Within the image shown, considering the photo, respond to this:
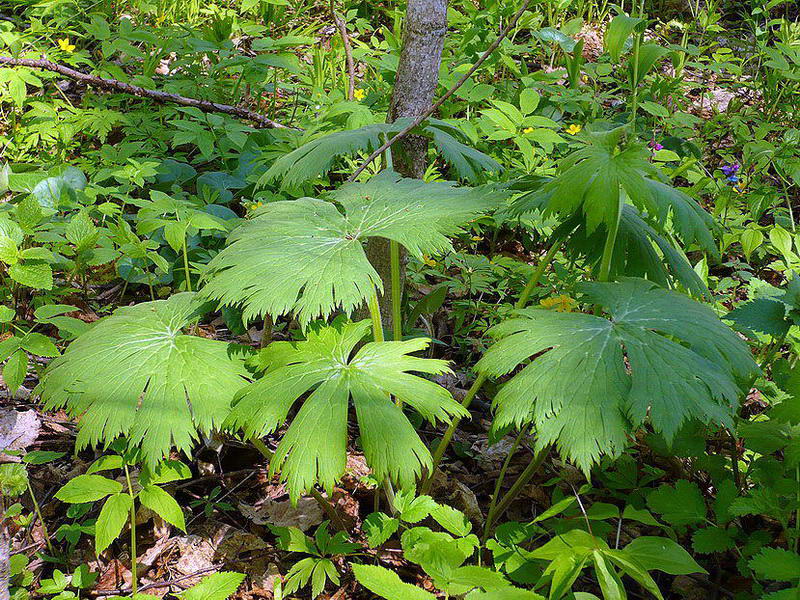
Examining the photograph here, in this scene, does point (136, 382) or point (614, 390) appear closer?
point (614, 390)

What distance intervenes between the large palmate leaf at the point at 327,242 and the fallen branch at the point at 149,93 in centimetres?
208

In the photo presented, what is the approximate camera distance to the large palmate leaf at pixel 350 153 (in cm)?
178

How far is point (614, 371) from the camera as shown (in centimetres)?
119

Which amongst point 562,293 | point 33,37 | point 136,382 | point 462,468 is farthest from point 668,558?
point 33,37

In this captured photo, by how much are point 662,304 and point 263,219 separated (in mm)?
930

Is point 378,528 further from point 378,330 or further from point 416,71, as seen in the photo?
point 416,71

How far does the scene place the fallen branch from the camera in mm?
3479

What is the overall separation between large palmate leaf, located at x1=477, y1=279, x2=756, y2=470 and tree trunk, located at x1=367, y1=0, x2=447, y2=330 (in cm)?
97

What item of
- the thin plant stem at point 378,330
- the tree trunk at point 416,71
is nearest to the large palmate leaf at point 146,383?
the thin plant stem at point 378,330

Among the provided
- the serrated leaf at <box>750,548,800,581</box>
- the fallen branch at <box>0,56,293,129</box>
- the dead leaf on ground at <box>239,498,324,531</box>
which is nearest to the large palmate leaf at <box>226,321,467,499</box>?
the dead leaf on ground at <box>239,498,324,531</box>

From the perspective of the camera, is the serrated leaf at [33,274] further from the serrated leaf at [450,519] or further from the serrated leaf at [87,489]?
the serrated leaf at [450,519]

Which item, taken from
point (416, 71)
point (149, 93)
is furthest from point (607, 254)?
point (149, 93)

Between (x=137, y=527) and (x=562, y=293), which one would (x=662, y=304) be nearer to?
(x=562, y=293)

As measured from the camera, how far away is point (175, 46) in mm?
3830
